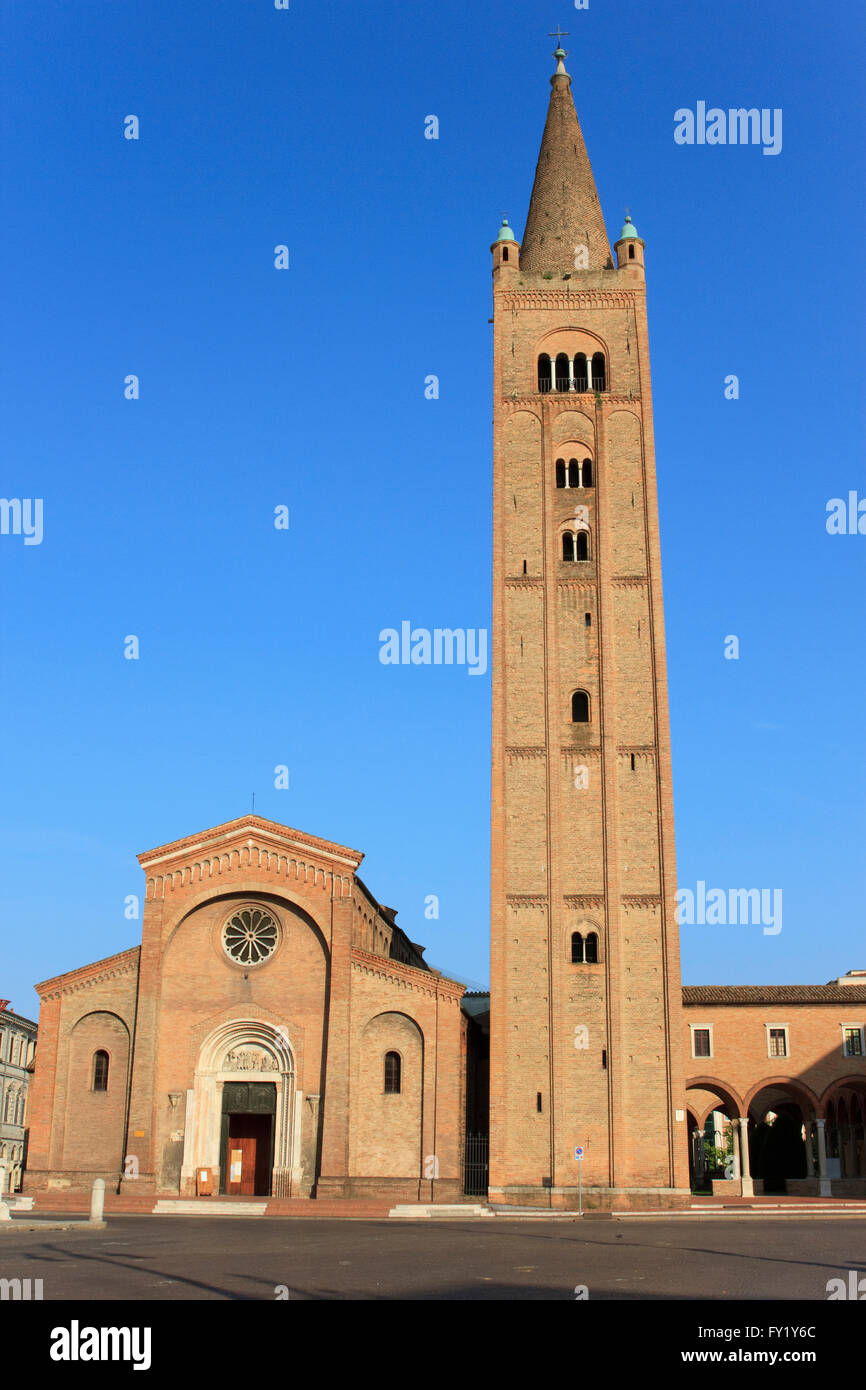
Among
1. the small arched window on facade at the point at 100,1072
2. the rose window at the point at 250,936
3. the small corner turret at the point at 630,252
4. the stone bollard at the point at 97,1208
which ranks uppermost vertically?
the small corner turret at the point at 630,252

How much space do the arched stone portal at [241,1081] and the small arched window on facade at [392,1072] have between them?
2.68 meters

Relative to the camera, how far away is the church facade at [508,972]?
37062 mm

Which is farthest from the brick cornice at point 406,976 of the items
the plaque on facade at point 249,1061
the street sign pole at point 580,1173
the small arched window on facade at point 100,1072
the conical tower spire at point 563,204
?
the conical tower spire at point 563,204

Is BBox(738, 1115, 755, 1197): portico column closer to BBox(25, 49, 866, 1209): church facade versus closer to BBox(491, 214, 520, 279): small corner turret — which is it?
BBox(25, 49, 866, 1209): church facade

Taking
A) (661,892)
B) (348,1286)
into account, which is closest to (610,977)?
(661,892)

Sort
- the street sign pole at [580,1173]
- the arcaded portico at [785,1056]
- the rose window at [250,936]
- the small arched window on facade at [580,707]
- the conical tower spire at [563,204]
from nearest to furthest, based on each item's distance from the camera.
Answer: the street sign pole at [580,1173] < the rose window at [250,936] < the small arched window on facade at [580,707] < the conical tower spire at [563,204] < the arcaded portico at [785,1056]

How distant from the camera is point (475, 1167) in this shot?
38344 mm

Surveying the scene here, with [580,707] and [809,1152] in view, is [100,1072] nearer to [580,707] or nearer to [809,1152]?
[580,707]

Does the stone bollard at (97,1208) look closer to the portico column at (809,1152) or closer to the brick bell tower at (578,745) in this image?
the brick bell tower at (578,745)
